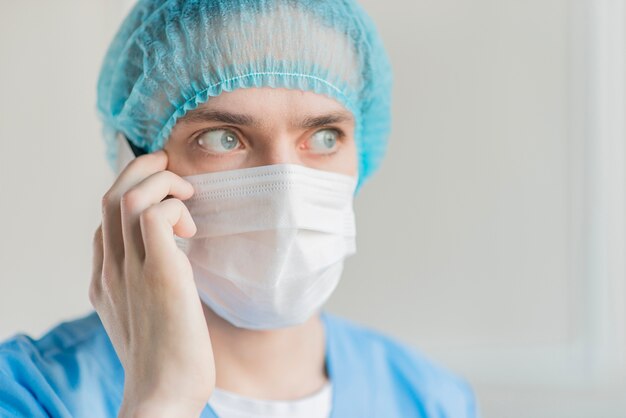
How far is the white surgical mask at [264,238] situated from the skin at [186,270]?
0.05m

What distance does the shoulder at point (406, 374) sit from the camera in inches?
72.6

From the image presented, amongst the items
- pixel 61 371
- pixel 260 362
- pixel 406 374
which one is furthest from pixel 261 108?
pixel 406 374

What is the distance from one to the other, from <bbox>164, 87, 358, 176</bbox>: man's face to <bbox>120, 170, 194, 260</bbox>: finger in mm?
124

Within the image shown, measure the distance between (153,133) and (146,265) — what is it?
14.5 inches

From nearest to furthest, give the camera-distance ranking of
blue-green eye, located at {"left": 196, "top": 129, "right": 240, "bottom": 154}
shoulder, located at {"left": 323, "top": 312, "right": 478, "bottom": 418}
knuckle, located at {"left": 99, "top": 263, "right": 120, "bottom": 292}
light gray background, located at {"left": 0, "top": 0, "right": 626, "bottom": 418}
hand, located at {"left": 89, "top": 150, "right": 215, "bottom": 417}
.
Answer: hand, located at {"left": 89, "top": 150, "right": 215, "bottom": 417} < knuckle, located at {"left": 99, "top": 263, "right": 120, "bottom": 292} < blue-green eye, located at {"left": 196, "top": 129, "right": 240, "bottom": 154} < shoulder, located at {"left": 323, "top": 312, "right": 478, "bottom": 418} < light gray background, located at {"left": 0, "top": 0, "right": 626, "bottom": 418}

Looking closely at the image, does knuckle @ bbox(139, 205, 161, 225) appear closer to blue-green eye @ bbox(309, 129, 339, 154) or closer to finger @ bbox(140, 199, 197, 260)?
finger @ bbox(140, 199, 197, 260)

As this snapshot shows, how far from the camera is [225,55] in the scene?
1.48 m

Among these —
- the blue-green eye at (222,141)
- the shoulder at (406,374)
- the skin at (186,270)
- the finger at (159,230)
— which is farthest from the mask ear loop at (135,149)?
the shoulder at (406,374)

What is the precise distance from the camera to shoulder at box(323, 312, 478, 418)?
1845 mm

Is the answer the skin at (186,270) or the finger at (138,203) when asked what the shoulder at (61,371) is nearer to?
the skin at (186,270)

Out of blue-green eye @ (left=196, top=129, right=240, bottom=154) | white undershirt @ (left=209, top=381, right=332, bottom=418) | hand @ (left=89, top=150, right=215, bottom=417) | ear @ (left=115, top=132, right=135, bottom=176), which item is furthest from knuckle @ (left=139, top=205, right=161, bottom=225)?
white undershirt @ (left=209, top=381, right=332, bottom=418)

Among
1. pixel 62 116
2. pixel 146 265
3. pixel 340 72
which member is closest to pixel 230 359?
pixel 146 265

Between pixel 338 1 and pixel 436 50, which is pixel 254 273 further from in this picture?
pixel 436 50

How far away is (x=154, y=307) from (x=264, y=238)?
25 cm
